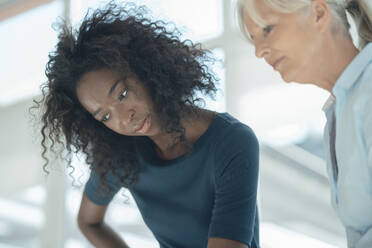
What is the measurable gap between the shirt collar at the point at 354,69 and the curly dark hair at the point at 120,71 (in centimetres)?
60

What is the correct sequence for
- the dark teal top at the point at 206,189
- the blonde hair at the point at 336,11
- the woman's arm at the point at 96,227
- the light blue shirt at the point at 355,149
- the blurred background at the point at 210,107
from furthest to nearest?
the blurred background at the point at 210,107, the woman's arm at the point at 96,227, the dark teal top at the point at 206,189, the blonde hair at the point at 336,11, the light blue shirt at the point at 355,149

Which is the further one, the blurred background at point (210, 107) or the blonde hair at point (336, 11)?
the blurred background at point (210, 107)

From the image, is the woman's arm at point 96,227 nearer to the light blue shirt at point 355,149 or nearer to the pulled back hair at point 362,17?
the light blue shirt at point 355,149

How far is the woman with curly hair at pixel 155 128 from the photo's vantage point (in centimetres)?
166

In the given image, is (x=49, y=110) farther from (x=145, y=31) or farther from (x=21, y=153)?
(x=21, y=153)

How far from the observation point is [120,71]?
5.64 feet

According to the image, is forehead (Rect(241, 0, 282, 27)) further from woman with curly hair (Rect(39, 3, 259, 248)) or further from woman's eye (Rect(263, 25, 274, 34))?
woman with curly hair (Rect(39, 3, 259, 248))

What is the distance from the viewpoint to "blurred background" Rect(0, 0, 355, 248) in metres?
3.10

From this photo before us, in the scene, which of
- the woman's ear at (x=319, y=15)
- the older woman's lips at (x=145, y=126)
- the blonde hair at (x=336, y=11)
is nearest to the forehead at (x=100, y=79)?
the older woman's lips at (x=145, y=126)

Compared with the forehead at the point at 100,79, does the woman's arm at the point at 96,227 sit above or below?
below

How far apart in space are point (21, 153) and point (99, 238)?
8.46ft

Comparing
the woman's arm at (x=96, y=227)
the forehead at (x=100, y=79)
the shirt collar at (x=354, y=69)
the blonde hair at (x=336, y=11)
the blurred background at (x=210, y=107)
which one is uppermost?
the blonde hair at (x=336, y=11)

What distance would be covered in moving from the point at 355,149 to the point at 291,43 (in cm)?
31

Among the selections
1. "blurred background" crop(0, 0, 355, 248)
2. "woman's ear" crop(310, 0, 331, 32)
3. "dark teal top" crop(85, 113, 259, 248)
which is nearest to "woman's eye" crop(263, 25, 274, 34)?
"woman's ear" crop(310, 0, 331, 32)
